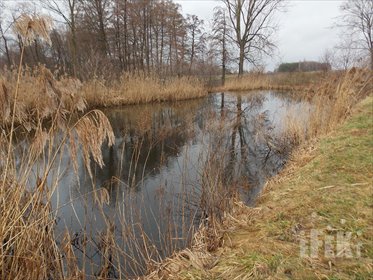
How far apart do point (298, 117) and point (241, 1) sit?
65.8ft

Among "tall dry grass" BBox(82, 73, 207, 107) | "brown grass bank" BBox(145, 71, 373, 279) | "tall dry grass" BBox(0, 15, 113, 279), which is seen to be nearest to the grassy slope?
"brown grass bank" BBox(145, 71, 373, 279)

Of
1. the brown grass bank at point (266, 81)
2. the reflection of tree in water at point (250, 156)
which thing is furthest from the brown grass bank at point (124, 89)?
the brown grass bank at point (266, 81)

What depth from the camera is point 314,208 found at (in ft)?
7.63

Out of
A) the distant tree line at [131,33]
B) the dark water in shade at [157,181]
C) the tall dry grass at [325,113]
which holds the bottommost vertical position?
the dark water in shade at [157,181]

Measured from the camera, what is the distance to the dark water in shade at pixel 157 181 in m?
2.53

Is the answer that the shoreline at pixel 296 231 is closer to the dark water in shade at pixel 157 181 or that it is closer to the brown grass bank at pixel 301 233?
the brown grass bank at pixel 301 233

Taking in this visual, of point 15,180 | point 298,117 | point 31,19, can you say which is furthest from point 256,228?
point 298,117

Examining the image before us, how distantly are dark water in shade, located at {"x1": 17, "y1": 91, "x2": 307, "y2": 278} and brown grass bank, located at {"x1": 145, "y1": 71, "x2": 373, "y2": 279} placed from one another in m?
0.41

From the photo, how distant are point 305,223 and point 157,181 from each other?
236cm

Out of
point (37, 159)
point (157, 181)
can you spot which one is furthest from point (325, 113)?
point (37, 159)

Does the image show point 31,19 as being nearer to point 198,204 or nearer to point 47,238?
point 47,238

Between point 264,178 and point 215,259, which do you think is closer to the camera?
point 215,259

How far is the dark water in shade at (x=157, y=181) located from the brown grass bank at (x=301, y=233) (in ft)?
1.34

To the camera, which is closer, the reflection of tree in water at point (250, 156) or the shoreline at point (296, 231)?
the shoreline at point (296, 231)
